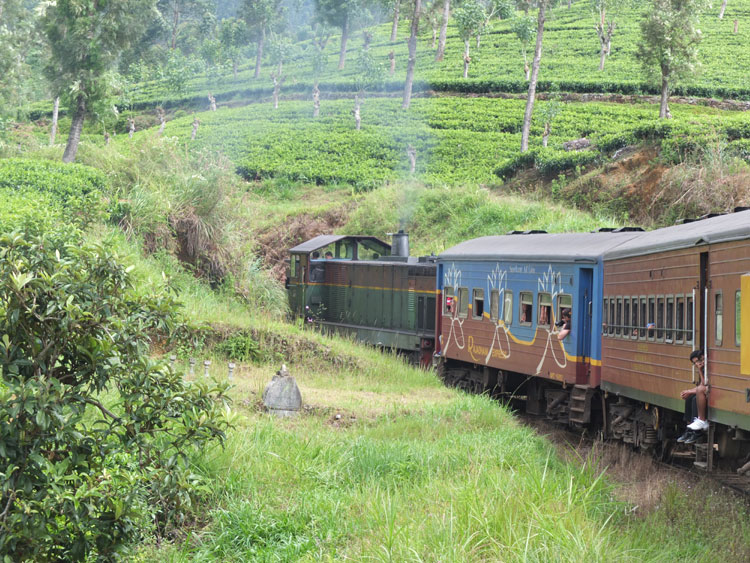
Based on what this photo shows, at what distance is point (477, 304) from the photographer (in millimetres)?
17234

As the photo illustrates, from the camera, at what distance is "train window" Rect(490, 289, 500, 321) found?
16.2 m

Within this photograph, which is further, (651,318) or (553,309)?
(553,309)

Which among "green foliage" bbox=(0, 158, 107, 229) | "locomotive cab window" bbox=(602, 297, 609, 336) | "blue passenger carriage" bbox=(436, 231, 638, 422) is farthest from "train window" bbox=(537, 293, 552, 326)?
"green foliage" bbox=(0, 158, 107, 229)

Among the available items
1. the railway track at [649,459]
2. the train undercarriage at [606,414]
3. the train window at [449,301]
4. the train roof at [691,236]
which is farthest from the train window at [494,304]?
the train roof at [691,236]

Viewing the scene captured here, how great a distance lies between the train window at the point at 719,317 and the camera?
28.2ft

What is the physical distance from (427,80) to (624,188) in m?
35.0

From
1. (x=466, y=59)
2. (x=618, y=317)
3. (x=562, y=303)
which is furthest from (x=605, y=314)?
(x=466, y=59)

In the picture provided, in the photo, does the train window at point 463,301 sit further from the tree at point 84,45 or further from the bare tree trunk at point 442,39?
the bare tree trunk at point 442,39

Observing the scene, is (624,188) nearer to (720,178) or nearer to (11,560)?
(720,178)

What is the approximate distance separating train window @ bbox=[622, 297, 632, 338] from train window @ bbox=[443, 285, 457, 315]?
6655 mm

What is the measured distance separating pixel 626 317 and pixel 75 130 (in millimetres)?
→ 30207

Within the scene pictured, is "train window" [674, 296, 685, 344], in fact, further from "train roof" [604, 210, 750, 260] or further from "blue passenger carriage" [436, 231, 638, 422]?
"blue passenger carriage" [436, 231, 638, 422]

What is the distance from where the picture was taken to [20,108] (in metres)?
58.1

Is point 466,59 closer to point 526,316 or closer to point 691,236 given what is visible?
point 526,316
